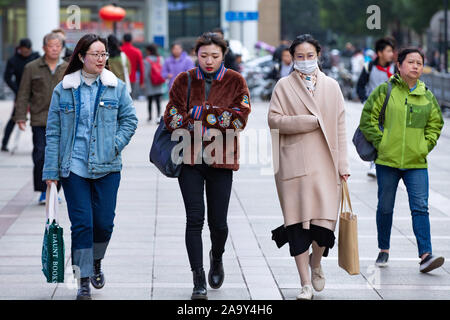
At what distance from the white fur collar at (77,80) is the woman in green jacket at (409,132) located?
201 cm

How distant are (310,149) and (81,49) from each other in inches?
61.3

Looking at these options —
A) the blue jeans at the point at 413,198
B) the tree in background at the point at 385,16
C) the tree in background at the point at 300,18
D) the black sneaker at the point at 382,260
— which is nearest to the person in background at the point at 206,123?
the blue jeans at the point at 413,198

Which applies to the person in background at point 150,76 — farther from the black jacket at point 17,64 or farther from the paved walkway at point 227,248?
the paved walkway at point 227,248

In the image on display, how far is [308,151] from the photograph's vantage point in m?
6.21

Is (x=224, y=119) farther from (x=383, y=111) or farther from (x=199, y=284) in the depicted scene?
(x=383, y=111)

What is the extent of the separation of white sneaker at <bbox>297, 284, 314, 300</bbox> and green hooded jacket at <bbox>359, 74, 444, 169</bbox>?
1412 mm

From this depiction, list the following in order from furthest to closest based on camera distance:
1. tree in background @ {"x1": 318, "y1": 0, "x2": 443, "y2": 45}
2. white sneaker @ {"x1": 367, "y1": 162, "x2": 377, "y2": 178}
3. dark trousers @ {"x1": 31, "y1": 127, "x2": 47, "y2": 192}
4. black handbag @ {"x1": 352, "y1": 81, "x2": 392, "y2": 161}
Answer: tree in background @ {"x1": 318, "y1": 0, "x2": 443, "y2": 45} < white sneaker @ {"x1": 367, "y1": 162, "x2": 377, "y2": 178} < dark trousers @ {"x1": 31, "y1": 127, "x2": 47, "y2": 192} < black handbag @ {"x1": 352, "y1": 81, "x2": 392, "y2": 161}

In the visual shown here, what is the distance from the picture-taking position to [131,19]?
5794 cm

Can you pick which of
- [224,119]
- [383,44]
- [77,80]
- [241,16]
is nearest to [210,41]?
[224,119]

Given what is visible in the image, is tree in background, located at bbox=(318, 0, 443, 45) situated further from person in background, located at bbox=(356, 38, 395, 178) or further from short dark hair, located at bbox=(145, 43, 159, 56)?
person in background, located at bbox=(356, 38, 395, 178)

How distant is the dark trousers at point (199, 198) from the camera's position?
6234 millimetres

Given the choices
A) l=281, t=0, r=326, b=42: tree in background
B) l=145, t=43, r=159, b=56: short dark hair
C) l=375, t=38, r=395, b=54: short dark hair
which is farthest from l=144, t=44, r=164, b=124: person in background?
l=281, t=0, r=326, b=42: tree in background

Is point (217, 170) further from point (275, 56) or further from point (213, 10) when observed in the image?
point (213, 10)

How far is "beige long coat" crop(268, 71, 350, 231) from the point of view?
20.4 ft
